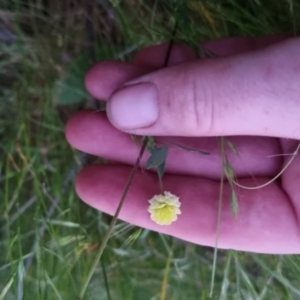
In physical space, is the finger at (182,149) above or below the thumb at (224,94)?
below

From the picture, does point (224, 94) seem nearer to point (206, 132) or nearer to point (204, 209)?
point (206, 132)

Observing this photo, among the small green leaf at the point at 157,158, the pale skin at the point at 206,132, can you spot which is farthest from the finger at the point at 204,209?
the small green leaf at the point at 157,158

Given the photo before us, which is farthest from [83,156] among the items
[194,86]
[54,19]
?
[194,86]

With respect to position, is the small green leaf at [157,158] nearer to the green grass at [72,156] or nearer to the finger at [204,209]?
the finger at [204,209]

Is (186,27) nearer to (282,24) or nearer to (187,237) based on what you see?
(282,24)

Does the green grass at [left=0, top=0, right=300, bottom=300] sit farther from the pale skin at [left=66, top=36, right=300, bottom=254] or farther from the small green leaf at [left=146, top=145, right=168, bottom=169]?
the small green leaf at [left=146, top=145, right=168, bottom=169]

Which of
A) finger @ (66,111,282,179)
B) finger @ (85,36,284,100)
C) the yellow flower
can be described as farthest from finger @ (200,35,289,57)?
the yellow flower
